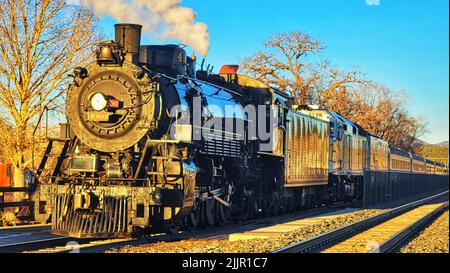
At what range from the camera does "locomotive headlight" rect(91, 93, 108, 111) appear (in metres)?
14.6

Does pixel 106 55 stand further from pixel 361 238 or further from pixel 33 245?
pixel 361 238

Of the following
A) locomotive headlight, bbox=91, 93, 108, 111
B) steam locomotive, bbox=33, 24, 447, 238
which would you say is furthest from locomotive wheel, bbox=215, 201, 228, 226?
locomotive headlight, bbox=91, 93, 108, 111

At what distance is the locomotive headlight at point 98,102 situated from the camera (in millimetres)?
14641

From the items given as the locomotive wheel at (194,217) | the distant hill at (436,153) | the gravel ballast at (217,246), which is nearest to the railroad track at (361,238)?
the gravel ballast at (217,246)

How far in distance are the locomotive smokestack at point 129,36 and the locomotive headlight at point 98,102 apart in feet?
4.44

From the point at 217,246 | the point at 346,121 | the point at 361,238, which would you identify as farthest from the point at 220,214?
the point at 346,121

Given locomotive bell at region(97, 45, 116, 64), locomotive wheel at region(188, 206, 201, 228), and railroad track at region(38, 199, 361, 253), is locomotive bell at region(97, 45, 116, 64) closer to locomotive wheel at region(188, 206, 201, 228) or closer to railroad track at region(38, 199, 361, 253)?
railroad track at region(38, 199, 361, 253)

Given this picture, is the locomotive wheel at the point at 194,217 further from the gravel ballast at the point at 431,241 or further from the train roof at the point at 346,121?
the train roof at the point at 346,121

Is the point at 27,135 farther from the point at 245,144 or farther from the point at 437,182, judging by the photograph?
the point at 437,182

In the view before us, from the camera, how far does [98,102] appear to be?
1471cm

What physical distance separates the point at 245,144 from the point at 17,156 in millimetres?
7588

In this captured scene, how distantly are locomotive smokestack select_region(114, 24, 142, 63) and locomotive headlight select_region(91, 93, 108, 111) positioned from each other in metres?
1.35
